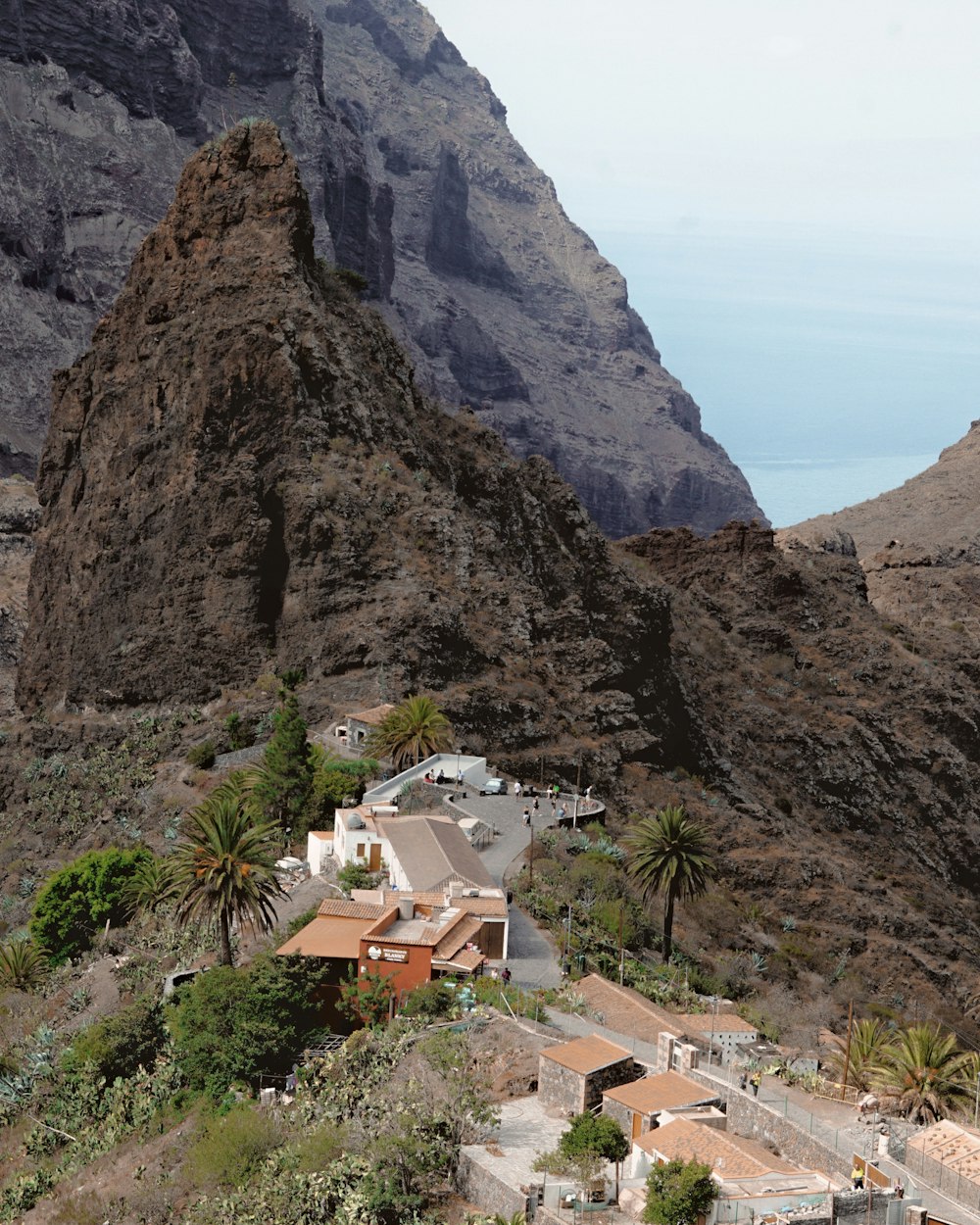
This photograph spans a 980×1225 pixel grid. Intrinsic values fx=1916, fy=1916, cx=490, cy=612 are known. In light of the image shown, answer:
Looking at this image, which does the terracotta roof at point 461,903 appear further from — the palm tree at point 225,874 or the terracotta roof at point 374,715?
the terracotta roof at point 374,715

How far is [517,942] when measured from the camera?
183 ft

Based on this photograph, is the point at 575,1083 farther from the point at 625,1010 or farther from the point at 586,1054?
the point at 625,1010

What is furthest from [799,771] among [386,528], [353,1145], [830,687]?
[353,1145]

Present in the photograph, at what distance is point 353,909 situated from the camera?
5266cm

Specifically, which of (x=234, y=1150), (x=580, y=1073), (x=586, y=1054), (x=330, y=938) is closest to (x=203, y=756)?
(x=330, y=938)

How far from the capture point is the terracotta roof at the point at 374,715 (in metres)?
79.1

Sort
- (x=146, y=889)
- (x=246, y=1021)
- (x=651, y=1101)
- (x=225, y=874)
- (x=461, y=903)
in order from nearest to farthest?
1. (x=651, y=1101)
2. (x=246, y=1021)
3. (x=225, y=874)
4. (x=461, y=903)
5. (x=146, y=889)

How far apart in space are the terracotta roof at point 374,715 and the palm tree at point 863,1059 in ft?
101

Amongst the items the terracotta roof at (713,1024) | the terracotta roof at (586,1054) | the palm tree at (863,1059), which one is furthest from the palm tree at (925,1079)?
the terracotta roof at (586,1054)

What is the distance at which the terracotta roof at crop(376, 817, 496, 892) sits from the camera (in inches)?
2207

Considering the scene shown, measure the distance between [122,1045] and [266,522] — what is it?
43462 millimetres

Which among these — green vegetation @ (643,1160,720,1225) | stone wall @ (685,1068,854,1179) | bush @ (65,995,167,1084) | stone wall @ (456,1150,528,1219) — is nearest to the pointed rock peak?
bush @ (65,995,167,1084)

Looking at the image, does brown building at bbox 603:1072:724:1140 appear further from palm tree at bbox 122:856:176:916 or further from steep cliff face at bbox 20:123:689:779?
steep cliff face at bbox 20:123:689:779

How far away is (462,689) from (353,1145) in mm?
46940
